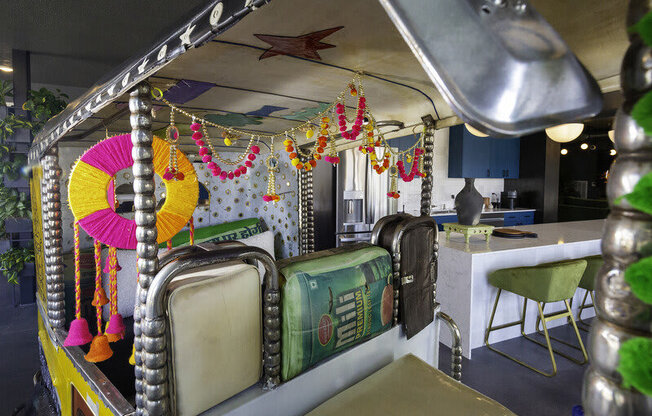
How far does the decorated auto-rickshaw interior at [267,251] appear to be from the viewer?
0.45 meters

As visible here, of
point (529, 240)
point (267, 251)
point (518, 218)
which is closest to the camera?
point (267, 251)

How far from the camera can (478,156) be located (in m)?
7.24

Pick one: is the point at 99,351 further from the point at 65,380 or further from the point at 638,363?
the point at 638,363

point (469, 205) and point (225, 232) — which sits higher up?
point (469, 205)

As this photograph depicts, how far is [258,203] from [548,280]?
3649 millimetres

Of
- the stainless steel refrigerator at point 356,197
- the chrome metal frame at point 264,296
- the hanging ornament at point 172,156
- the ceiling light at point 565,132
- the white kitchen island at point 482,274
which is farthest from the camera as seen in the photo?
the stainless steel refrigerator at point 356,197

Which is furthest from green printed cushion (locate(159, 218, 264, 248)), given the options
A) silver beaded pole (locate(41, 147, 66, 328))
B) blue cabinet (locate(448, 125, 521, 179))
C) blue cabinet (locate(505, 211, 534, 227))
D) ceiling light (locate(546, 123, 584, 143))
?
blue cabinet (locate(505, 211, 534, 227))

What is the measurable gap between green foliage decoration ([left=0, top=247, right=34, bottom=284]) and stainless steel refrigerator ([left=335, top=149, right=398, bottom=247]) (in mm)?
4001

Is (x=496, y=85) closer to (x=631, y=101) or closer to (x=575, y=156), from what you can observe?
(x=631, y=101)

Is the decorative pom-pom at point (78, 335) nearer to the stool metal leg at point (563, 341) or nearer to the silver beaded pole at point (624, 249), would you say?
the silver beaded pole at point (624, 249)

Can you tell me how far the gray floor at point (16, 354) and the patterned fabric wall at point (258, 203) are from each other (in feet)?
6.98

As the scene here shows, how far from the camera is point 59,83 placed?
205 inches

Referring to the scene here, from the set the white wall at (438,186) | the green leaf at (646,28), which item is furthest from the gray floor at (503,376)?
the white wall at (438,186)

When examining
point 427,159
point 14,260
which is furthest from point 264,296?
point 14,260
